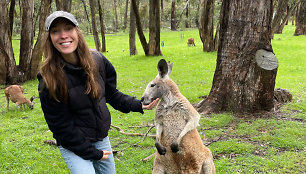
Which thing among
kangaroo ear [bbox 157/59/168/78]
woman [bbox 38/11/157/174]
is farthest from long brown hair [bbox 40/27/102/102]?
kangaroo ear [bbox 157/59/168/78]

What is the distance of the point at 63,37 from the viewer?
2.20m

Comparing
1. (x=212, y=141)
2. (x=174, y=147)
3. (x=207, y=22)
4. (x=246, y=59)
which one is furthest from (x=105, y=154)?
(x=207, y=22)

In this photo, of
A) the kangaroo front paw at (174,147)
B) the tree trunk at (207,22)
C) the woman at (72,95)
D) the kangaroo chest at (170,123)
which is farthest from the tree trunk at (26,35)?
the kangaroo front paw at (174,147)

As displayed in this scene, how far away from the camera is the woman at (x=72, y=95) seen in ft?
6.97

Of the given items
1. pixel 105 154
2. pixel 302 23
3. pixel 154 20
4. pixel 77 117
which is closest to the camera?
pixel 77 117

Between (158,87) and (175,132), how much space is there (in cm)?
49

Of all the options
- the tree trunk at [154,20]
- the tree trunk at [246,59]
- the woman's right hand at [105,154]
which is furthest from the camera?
the tree trunk at [154,20]

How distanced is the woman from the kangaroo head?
472mm

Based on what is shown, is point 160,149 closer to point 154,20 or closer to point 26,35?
point 26,35

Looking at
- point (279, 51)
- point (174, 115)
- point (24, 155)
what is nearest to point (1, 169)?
point (24, 155)

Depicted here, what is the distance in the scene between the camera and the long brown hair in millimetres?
2078

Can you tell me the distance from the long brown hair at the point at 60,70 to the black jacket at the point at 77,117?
50 mm

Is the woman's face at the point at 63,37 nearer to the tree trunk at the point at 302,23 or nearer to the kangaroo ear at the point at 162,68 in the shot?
the kangaroo ear at the point at 162,68

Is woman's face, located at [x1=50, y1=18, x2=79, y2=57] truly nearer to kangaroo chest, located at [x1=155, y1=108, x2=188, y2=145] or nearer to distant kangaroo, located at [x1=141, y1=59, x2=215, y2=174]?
distant kangaroo, located at [x1=141, y1=59, x2=215, y2=174]
